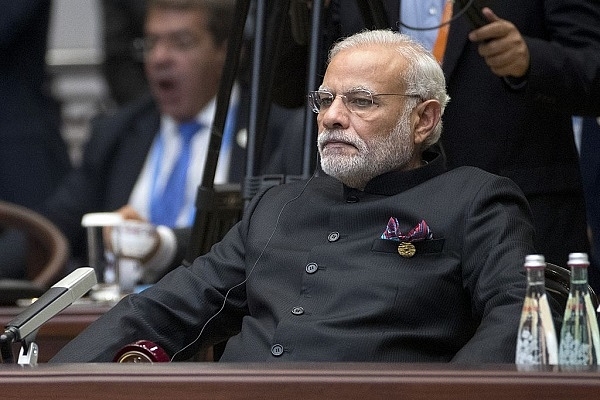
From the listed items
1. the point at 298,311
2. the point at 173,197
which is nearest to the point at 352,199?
the point at 298,311

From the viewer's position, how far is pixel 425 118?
396 centimetres

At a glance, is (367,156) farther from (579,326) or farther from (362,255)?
(579,326)

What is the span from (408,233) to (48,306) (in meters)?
0.79

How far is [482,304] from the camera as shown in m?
3.57

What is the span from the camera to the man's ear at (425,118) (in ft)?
12.9

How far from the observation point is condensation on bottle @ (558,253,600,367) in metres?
3.17

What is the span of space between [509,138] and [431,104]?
0.61 m

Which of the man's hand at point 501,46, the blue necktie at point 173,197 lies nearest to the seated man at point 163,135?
the blue necktie at point 173,197

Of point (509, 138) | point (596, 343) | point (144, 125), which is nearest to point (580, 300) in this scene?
point (596, 343)

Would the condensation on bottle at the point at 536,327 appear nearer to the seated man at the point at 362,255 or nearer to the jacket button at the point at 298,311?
the seated man at the point at 362,255

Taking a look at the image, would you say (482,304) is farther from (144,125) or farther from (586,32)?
(144,125)

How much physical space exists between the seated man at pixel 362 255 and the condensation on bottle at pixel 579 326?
0.25 meters

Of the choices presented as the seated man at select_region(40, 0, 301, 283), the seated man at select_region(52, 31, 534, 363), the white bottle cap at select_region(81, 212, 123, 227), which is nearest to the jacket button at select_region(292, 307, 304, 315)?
the seated man at select_region(52, 31, 534, 363)

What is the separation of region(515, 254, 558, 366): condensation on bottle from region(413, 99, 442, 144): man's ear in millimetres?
799
